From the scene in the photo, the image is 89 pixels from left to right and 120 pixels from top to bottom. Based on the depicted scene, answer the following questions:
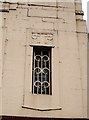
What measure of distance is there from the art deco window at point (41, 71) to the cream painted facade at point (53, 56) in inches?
8.2

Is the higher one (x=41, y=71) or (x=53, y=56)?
(x=53, y=56)

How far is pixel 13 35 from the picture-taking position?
36.9 ft

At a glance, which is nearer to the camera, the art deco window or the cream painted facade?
the cream painted facade

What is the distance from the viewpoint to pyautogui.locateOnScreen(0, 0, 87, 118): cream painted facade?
1032 centimetres

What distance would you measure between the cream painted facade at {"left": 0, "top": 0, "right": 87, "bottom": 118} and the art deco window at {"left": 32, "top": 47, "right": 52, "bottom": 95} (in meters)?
0.21

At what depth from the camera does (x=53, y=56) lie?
11062 mm

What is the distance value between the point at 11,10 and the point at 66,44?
87.7 inches

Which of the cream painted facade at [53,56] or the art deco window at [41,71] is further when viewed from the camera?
the art deco window at [41,71]

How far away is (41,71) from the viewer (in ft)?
36.2

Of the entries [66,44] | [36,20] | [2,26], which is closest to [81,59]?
[66,44]

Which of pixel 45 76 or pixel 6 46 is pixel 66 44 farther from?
pixel 6 46

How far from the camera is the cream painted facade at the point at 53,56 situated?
406 inches

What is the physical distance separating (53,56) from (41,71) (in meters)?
0.62

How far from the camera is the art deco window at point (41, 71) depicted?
10.8 metres
